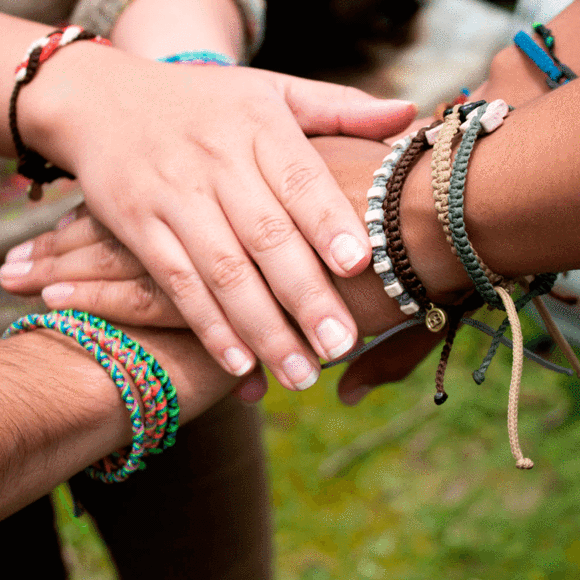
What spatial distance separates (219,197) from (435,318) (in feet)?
0.95

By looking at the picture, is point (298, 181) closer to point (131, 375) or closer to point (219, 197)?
point (219, 197)

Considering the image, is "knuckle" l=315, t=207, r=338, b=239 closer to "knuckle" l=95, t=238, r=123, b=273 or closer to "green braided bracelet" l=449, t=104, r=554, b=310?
"green braided bracelet" l=449, t=104, r=554, b=310

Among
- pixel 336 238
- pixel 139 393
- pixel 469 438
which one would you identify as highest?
pixel 336 238

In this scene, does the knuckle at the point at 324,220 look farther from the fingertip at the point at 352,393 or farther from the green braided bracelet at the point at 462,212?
the fingertip at the point at 352,393

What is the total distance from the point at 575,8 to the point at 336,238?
1.80 ft

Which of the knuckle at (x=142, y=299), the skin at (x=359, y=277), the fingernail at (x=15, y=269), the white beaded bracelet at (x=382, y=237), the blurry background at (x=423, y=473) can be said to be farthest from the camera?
the blurry background at (x=423, y=473)

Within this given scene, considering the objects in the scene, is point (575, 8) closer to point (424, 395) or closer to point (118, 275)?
point (118, 275)

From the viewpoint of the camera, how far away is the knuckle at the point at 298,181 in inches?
28.4

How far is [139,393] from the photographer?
2.46 feet

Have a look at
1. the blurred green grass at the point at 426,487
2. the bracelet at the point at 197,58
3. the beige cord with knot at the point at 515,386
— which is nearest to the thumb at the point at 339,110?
the bracelet at the point at 197,58

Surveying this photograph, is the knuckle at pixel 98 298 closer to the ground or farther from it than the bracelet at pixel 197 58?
closer to the ground

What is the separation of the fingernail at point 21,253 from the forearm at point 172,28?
0.36 metres

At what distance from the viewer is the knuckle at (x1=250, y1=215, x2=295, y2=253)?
708 mm

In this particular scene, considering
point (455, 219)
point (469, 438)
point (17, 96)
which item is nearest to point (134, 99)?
point (17, 96)
